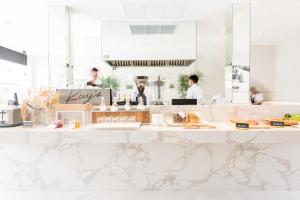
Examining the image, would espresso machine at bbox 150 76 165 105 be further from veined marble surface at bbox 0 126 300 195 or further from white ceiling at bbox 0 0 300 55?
white ceiling at bbox 0 0 300 55

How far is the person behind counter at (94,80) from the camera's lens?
260 centimetres

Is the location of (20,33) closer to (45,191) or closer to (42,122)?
(42,122)

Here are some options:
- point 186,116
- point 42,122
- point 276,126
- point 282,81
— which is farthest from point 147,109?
point 282,81

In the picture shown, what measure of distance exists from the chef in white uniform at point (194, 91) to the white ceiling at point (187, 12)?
0.56 m

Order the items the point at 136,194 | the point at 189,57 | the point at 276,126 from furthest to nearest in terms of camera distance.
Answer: the point at 189,57 → the point at 136,194 → the point at 276,126

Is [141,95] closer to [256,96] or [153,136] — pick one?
[153,136]

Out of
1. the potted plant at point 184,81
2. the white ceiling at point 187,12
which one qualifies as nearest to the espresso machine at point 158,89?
the potted plant at point 184,81

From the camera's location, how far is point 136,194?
2297mm

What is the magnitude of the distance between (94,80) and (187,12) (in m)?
1.37

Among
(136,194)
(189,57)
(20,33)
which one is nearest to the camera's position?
(136,194)

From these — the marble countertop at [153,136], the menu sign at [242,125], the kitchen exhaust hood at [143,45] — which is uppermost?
the kitchen exhaust hood at [143,45]

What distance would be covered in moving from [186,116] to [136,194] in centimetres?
91

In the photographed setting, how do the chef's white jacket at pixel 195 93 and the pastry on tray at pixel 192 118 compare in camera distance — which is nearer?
the pastry on tray at pixel 192 118

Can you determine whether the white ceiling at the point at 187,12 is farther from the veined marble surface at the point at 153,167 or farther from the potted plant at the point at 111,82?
the veined marble surface at the point at 153,167
